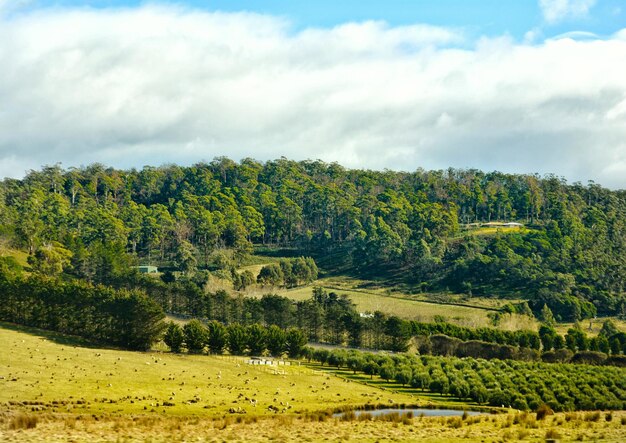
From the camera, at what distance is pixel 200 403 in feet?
262

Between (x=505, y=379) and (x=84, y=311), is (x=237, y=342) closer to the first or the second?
(x=84, y=311)

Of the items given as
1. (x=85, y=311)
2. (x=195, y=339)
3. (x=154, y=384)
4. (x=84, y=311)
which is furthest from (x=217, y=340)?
(x=154, y=384)

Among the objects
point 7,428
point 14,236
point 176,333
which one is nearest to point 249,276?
point 14,236

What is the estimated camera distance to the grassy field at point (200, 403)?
5434 centimetres

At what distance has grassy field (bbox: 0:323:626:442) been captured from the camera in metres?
54.3

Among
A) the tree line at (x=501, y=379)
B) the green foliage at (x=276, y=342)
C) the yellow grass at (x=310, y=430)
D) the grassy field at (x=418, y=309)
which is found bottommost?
the tree line at (x=501, y=379)

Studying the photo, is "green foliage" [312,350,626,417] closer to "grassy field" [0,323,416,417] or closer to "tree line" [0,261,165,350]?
"grassy field" [0,323,416,417]

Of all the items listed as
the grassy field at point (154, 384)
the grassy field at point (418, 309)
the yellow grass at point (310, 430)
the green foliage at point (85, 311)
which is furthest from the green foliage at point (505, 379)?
the grassy field at point (418, 309)

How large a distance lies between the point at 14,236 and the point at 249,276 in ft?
194

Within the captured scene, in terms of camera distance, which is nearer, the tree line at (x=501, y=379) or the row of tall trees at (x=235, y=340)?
the tree line at (x=501, y=379)

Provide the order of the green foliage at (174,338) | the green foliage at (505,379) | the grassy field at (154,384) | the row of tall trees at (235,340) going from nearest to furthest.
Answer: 1. the grassy field at (154,384)
2. the green foliage at (505,379)
3. the green foliage at (174,338)
4. the row of tall trees at (235,340)

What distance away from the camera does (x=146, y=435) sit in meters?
53.6

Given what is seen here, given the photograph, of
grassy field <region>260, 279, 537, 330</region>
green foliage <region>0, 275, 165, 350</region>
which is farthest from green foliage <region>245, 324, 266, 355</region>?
grassy field <region>260, 279, 537, 330</region>

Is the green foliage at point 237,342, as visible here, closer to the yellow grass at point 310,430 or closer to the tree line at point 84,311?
the tree line at point 84,311
